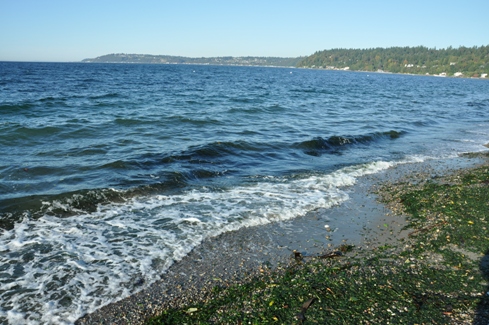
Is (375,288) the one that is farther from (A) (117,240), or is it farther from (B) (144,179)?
(B) (144,179)

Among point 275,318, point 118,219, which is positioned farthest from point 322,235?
point 118,219

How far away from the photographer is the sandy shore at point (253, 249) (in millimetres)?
5371

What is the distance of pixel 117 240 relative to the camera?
7.55m

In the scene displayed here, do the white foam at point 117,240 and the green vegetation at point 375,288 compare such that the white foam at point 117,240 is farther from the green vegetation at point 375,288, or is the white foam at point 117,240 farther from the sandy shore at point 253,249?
the green vegetation at point 375,288

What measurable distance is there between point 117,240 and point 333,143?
1352 cm

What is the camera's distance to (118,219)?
873 centimetres

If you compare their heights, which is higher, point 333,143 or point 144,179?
point 144,179

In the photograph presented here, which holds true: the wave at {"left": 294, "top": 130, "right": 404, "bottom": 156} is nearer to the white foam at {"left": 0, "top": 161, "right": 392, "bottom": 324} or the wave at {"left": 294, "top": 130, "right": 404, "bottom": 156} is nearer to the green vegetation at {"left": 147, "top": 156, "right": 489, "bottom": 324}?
the white foam at {"left": 0, "top": 161, "right": 392, "bottom": 324}

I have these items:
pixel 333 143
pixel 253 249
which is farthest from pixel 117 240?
pixel 333 143

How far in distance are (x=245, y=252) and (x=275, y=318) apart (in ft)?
7.54

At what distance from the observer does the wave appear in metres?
17.2

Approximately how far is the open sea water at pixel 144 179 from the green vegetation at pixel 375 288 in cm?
171

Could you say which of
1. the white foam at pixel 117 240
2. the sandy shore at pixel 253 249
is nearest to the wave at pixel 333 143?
the white foam at pixel 117 240

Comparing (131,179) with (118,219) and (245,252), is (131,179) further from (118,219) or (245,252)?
(245,252)
